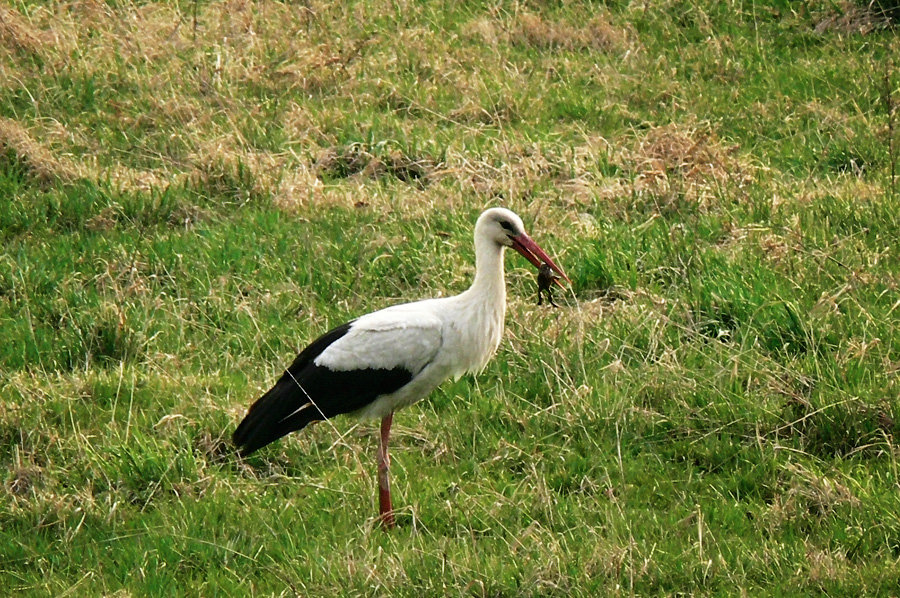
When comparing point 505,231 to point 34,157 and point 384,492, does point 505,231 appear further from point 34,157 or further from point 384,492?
point 34,157

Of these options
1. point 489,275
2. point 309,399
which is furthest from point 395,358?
point 489,275

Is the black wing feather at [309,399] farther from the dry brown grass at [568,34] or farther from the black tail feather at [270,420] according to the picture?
the dry brown grass at [568,34]

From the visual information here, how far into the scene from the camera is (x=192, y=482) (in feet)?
18.4

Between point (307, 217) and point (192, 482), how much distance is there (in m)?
2.72

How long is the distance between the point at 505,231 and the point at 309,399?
1.02m

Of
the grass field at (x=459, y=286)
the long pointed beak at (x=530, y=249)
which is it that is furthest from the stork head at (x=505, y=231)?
the grass field at (x=459, y=286)

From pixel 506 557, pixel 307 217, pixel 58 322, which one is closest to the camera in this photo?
pixel 506 557

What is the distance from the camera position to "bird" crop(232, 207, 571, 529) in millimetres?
5645

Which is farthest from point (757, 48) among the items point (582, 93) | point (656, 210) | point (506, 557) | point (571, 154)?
point (506, 557)

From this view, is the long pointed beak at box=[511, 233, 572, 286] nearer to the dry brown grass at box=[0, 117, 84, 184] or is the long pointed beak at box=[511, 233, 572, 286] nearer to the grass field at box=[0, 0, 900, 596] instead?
the grass field at box=[0, 0, 900, 596]

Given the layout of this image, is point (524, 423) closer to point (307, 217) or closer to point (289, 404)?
point (289, 404)

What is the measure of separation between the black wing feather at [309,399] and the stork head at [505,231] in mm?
650

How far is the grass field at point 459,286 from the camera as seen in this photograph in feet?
16.6

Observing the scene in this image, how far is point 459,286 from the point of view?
722 cm
